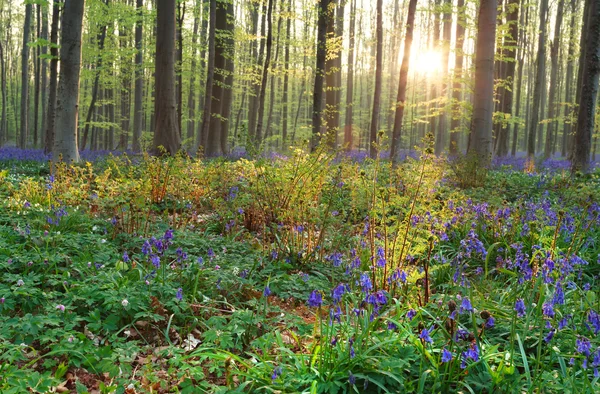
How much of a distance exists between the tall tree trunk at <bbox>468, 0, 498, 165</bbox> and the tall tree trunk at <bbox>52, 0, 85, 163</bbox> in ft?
28.1

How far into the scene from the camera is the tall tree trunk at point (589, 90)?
8602 millimetres

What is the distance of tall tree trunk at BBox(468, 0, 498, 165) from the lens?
33.1 ft

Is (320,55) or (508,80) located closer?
(320,55)

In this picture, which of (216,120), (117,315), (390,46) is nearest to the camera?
(117,315)

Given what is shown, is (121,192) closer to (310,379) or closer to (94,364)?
(94,364)

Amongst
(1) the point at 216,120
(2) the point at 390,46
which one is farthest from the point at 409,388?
(2) the point at 390,46

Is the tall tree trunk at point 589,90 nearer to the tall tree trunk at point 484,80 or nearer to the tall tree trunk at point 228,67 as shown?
the tall tree trunk at point 484,80

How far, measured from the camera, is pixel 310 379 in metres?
2.04

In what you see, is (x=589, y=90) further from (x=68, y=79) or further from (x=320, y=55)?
(x=68, y=79)

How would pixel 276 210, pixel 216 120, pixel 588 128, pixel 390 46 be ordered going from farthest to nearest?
1. pixel 390 46
2. pixel 216 120
3. pixel 588 128
4. pixel 276 210

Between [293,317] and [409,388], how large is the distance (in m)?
0.98

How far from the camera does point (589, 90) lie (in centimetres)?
875

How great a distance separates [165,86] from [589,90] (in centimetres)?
901

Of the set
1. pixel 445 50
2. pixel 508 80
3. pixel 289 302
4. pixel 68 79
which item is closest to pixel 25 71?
pixel 68 79
